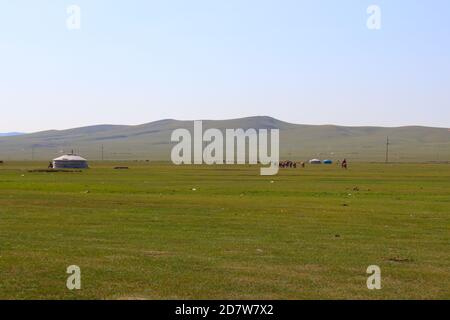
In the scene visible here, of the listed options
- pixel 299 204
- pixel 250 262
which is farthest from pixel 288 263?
pixel 299 204

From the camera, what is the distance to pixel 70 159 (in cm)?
13525

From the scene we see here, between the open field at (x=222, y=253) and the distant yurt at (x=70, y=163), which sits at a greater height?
the distant yurt at (x=70, y=163)

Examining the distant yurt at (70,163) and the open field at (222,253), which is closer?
the open field at (222,253)

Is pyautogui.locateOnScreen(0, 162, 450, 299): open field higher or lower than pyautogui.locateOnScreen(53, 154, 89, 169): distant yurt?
lower

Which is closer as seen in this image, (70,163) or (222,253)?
(222,253)

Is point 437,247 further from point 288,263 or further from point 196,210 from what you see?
point 196,210

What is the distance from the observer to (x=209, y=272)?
1502 centimetres

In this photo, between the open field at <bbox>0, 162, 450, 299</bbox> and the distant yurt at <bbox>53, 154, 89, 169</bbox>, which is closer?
the open field at <bbox>0, 162, 450, 299</bbox>

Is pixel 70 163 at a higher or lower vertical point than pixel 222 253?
higher
